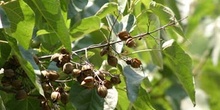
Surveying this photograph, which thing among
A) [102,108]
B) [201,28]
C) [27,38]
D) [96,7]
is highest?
[201,28]

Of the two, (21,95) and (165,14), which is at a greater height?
(165,14)

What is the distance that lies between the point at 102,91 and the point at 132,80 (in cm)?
7

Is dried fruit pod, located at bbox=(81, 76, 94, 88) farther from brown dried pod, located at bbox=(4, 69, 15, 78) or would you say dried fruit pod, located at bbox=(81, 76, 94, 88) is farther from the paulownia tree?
brown dried pod, located at bbox=(4, 69, 15, 78)

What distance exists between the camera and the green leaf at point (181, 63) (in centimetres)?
133

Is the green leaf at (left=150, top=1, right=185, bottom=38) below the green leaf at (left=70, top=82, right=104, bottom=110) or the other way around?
the other way around

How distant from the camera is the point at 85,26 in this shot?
130 centimetres

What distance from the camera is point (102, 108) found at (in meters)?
1.19

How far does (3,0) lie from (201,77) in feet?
6.75

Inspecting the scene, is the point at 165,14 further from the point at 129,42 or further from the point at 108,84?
the point at 108,84

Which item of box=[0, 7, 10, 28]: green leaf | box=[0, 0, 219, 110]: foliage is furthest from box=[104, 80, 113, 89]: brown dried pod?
box=[0, 7, 10, 28]: green leaf

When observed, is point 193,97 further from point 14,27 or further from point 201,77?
point 201,77

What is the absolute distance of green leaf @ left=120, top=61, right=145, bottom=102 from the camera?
3.81 feet

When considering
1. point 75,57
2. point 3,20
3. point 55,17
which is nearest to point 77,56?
point 75,57

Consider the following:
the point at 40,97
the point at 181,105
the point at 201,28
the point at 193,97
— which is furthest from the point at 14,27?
the point at 201,28
